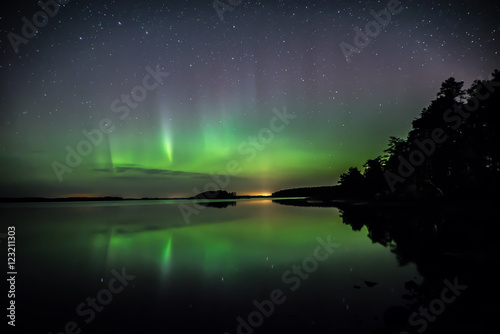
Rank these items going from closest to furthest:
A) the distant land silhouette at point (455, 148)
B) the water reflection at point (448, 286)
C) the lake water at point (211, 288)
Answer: the water reflection at point (448, 286)
the lake water at point (211, 288)
the distant land silhouette at point (455, 148)

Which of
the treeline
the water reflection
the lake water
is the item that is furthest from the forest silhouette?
the lake water

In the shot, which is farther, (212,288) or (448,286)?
(212,288)

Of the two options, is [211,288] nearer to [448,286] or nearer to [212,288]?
[212,288]

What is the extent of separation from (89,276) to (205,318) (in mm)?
7571

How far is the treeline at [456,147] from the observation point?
28.6 m

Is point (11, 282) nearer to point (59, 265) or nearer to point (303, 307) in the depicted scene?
point (59, 265)

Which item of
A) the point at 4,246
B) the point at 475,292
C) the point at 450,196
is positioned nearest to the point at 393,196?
the point at 450,196

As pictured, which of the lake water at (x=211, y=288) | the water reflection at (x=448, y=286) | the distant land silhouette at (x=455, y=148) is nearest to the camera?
the water reflection at (x=448, y=286)

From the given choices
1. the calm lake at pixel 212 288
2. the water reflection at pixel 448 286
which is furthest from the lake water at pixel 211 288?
the water reflection at pixel 448 286

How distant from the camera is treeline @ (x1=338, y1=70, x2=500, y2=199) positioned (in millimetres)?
28625

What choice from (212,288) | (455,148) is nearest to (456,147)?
(455,148)

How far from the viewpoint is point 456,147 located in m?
→ 33.6

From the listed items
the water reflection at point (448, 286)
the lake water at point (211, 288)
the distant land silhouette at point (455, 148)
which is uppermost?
the distant land silhouette at point (455, 148)

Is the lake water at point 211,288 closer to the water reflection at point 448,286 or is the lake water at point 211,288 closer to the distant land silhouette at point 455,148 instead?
the water reflection at point 448,286
